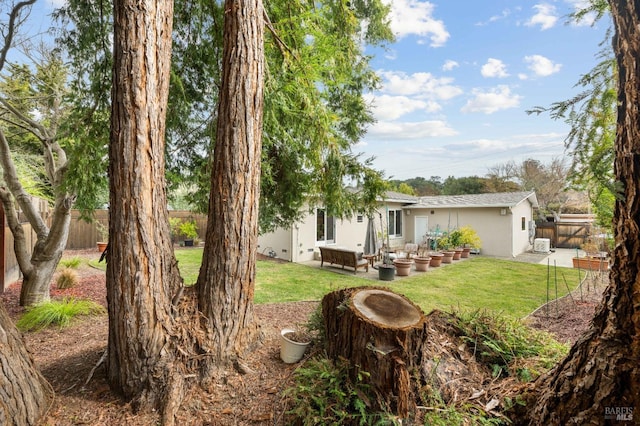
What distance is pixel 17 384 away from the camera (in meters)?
2.14

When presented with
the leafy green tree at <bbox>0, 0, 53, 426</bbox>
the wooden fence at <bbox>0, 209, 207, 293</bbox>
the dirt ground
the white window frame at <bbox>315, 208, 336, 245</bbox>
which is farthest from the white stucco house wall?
the leafy green tree at <bbox>0, 0, 53, 426</bbox>

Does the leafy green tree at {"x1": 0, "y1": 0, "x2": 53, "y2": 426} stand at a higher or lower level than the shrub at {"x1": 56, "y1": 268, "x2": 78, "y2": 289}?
higher

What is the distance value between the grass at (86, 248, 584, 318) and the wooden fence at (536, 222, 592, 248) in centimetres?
779

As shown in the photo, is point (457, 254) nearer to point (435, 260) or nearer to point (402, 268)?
point (435, 260)

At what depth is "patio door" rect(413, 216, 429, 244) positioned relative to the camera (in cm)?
1750

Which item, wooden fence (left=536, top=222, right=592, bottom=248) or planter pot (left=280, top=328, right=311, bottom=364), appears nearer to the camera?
planter pot (left=280, top=328, right=311, bottom=364)

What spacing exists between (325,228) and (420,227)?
23.2 ft

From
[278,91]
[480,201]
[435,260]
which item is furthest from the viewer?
[480,201]

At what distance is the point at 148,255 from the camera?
2.54 m

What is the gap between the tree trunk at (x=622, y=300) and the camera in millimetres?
1597

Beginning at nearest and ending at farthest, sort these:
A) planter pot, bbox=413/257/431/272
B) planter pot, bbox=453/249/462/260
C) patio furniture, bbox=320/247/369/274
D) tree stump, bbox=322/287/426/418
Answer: tree stump, bbox=322/287/426/418 < patio furniture, bbox=320/247/369/274 < planter pot, bbox=413/257/431/272 < planter pot, bbox=453/249/462/260

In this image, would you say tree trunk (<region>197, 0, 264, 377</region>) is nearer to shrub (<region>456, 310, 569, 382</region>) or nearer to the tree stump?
the tree stump

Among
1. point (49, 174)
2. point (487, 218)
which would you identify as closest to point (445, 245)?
point (487, 218)

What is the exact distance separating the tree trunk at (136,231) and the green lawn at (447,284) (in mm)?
4131
